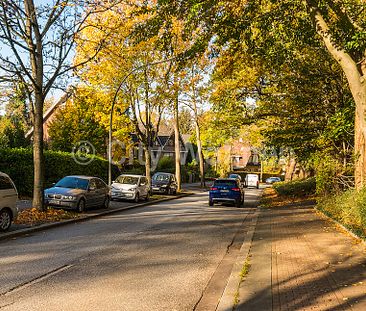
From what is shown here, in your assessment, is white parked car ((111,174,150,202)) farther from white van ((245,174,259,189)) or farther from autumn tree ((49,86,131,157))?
white van ((245,174,259,189))

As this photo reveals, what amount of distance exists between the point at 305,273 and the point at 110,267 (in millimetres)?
3486

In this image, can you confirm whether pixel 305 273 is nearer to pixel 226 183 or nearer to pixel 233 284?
pixel 233 284

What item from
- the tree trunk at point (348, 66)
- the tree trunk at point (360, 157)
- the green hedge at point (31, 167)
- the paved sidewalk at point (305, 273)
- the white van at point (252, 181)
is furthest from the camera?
the white van at point (252, 181)

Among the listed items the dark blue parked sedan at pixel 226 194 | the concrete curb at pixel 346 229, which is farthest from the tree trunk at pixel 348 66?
the dark blue parked sedan at pixel 226 194

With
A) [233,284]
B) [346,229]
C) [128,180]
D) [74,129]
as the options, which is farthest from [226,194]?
[74,129]

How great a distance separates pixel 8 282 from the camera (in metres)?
6.64

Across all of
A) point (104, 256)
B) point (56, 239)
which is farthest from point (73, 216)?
point (104, 256)

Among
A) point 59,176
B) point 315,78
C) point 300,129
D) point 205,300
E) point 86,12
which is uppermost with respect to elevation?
point 86,12

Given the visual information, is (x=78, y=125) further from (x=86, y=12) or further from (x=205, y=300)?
(x=205, y=300)

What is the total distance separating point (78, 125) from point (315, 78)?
99.5 ft

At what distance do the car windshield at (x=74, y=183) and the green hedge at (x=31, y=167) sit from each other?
609 cm

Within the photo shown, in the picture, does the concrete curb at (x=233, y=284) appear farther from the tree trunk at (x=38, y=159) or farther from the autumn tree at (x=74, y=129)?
the autumn tree at (x=74, y=129)

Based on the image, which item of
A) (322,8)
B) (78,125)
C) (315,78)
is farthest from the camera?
(78,125)

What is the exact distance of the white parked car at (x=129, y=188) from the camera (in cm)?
2491
